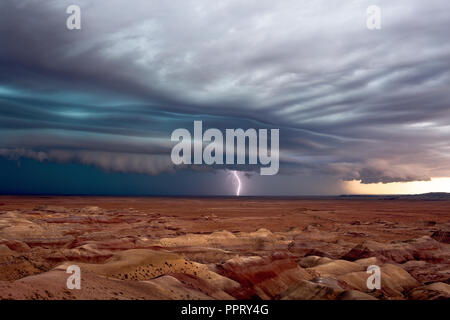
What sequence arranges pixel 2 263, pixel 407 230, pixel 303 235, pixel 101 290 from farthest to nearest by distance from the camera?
pixel 407 230 < pixel 303 235 < pixel 2 263 < pixel 101 290

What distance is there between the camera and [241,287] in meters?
24.5

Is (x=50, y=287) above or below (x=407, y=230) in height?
above

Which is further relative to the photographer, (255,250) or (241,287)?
(255,250)

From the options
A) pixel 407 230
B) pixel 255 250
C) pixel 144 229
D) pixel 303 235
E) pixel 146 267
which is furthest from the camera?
pixel 407 230

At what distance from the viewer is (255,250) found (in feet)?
145

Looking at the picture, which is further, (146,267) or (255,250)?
(255,250)
